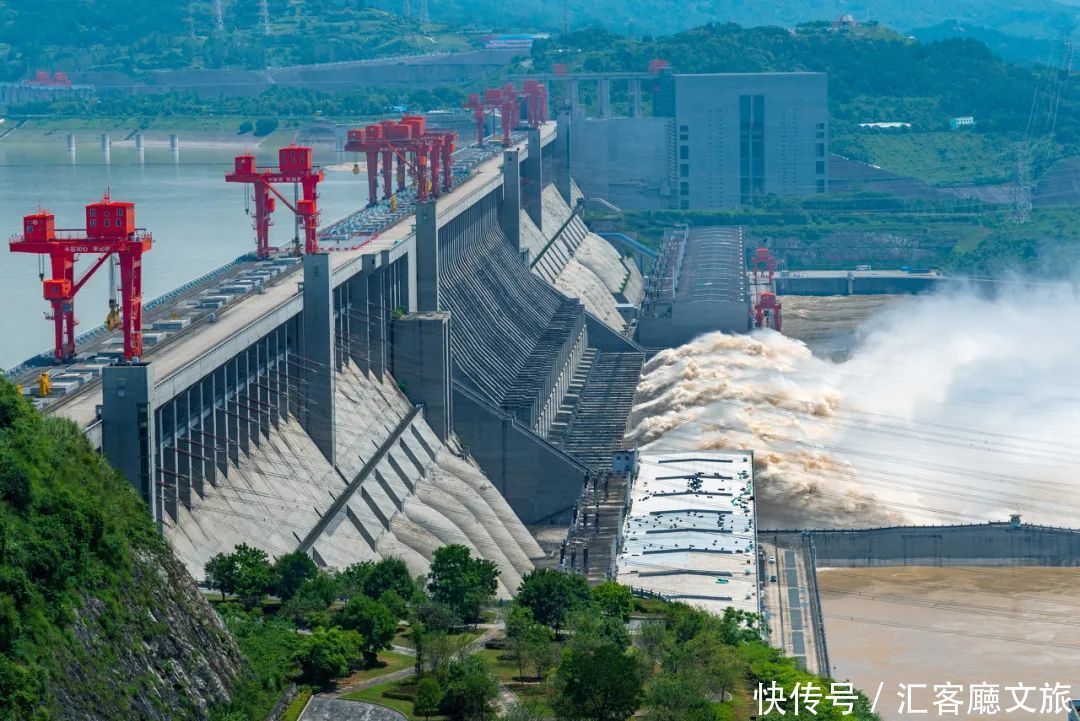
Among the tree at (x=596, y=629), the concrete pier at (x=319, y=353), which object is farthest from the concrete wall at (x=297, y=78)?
the tree at (x=596, y=629)

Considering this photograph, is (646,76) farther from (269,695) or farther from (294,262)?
(269,695)

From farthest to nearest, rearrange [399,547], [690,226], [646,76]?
[646,76] < [690,226] < [399,547]

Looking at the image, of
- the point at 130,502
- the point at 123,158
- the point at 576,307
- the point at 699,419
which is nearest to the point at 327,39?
the point at 123,158

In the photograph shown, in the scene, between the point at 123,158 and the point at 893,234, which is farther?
the point at 123,158

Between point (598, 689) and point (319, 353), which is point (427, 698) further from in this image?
point (319, 353)

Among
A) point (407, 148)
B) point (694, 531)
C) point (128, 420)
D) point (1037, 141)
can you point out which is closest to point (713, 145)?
point (1037, 141)
